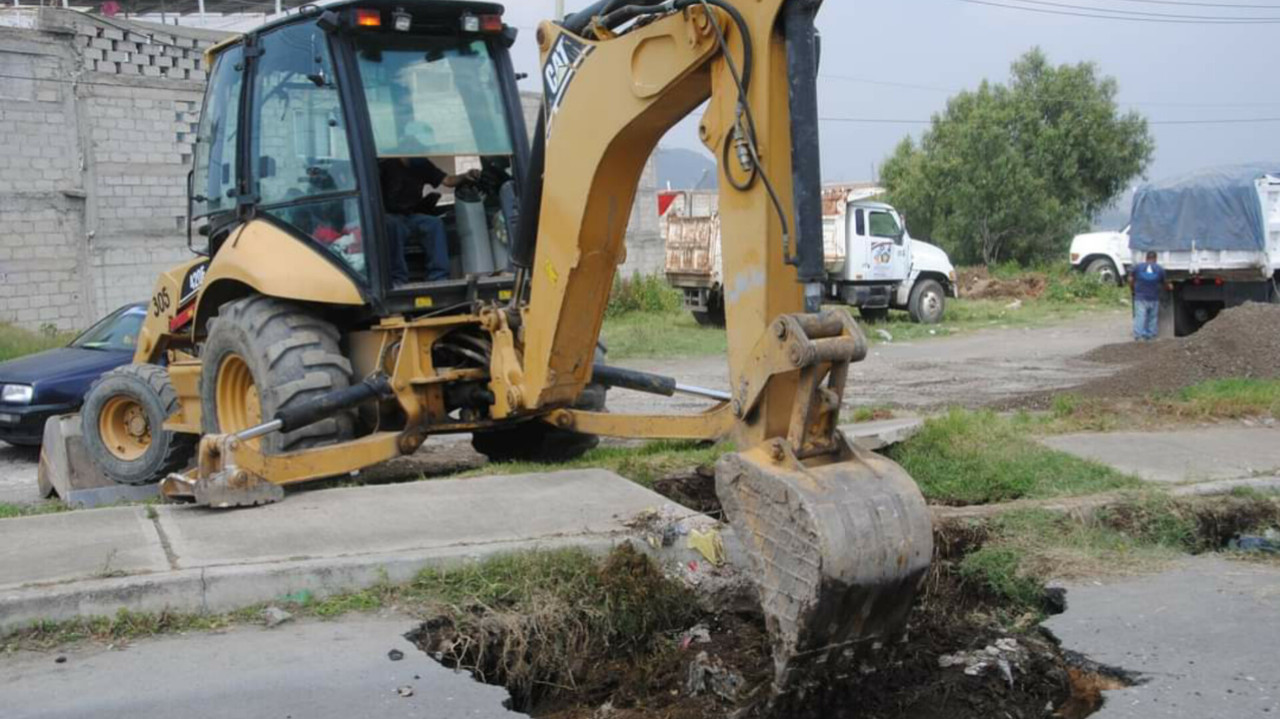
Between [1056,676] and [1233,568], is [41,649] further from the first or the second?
[1233,568]

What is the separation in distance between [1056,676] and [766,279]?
1.97 metres

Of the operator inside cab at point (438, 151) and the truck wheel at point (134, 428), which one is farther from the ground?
the operator inside cab at point (438, 151)

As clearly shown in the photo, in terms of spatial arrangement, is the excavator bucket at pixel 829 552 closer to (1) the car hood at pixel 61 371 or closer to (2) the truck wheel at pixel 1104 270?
(1) the car hood at pixel 61 371

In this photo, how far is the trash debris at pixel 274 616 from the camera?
5332mm

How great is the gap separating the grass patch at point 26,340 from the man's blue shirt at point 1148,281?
53.4 ft

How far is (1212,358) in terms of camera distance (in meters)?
14.9

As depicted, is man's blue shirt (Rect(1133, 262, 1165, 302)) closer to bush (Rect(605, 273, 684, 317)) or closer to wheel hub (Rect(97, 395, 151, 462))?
bush (Rect(605, 273, 684, 317))

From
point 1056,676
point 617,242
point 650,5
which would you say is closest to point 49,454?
point 617,242

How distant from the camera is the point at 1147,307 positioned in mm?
20156

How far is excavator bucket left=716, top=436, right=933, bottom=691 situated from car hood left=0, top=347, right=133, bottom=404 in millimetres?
9141

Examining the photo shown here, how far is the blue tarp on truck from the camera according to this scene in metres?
19.4

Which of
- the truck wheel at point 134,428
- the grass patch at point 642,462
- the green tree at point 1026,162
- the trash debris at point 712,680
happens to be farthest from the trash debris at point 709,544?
the green tree at point 1026,162

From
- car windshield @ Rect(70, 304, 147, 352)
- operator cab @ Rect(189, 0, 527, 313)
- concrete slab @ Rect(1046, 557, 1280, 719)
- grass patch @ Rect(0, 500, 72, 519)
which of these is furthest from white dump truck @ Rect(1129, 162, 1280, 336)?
grass patch @ Rect(0, 500, 72, 519)

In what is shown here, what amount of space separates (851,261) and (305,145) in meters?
18.0
